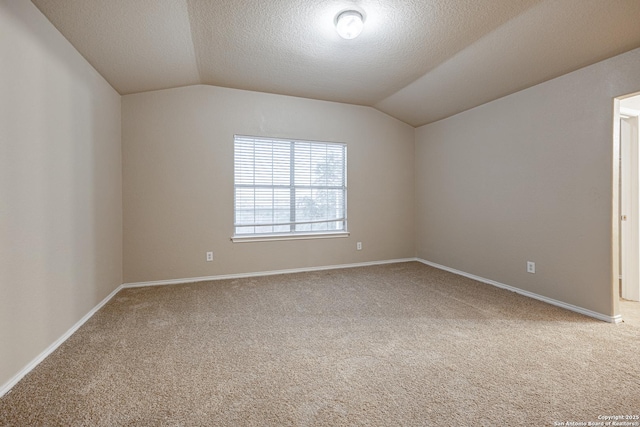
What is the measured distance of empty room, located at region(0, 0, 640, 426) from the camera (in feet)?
5.47

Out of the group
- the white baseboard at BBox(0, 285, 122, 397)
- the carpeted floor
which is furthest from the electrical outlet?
the white baseboard at BBox(0, 285, 122, 397)

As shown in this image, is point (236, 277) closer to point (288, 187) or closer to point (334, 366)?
point (288, 187)

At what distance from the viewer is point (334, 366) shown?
1.87 meters

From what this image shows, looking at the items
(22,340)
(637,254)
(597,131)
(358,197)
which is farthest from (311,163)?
(637,254)

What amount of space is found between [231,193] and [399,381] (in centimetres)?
305

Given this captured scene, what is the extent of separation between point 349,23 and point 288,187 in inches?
92.0

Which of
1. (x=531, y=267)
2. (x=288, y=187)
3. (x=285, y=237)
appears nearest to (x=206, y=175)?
(x=288, y=187)

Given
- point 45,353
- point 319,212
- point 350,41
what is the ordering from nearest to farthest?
point 45,353 < point 350,41 < point 319,212

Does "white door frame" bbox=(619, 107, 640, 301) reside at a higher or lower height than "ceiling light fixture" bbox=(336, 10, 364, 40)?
lower

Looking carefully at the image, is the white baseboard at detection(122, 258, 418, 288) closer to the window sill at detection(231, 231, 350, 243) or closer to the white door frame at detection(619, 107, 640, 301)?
the window sill at detection(231, 231, 350, 243)

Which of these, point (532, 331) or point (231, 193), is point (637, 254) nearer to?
point (532, 331)

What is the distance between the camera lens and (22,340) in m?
1.78

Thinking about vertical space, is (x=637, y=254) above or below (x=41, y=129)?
below

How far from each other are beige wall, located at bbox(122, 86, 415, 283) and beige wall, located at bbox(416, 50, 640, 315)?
Result: 1.31 meters
